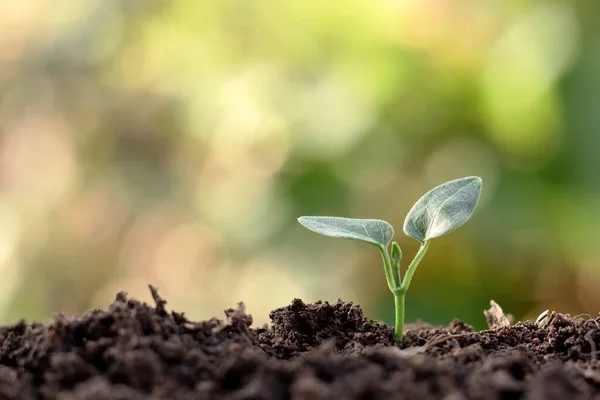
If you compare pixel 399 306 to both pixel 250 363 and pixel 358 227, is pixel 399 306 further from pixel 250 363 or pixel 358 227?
pixel 250 363

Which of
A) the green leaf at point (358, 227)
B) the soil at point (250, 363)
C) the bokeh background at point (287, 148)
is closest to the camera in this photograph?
the soil at point (250, 363)

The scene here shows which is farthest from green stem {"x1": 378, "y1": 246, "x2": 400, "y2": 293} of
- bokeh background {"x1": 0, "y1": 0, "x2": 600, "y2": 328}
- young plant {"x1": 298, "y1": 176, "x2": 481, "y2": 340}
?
bokeh background {"x1": 0, "y1": 0, "x2": 600, "y2": 328}

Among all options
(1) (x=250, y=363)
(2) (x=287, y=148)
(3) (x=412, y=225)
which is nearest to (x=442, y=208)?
(3) (x=412, y=225)

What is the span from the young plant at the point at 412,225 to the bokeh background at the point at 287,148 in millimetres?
2156

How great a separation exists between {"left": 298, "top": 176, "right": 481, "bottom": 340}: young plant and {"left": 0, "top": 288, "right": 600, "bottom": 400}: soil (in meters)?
0.06

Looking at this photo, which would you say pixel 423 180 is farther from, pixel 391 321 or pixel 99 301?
pixel 99 301

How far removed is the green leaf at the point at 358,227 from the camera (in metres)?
0.77

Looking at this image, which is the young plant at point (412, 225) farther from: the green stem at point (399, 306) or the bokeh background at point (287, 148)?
the bokeh background at point (287, 148)

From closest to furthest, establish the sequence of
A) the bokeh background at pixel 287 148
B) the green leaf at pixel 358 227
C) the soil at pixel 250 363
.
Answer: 1. the soil at pixel 250 363
2. the green leaf at pixel 358 227
3. the bokeh background at pixel 287 148

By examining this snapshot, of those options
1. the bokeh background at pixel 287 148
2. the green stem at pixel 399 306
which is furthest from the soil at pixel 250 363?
the bokeh background at pixel 287 148

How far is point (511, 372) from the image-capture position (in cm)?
61

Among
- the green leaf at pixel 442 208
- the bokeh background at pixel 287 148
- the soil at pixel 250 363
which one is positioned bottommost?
the soil at pixel 250 363

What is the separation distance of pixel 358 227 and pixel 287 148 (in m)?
2.38

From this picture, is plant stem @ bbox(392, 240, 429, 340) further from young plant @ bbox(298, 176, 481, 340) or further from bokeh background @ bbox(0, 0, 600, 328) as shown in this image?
bokeh background @ bbox(0, 0, 600, 328)
